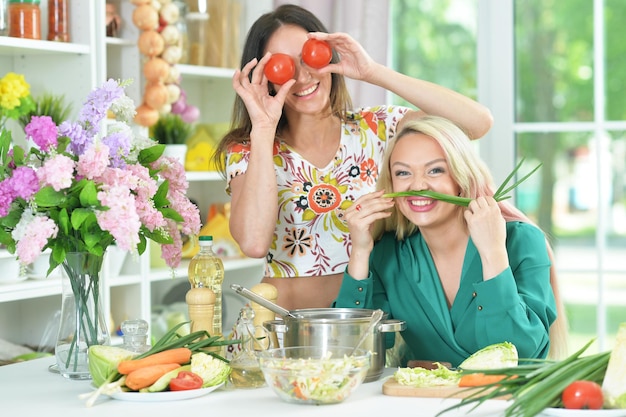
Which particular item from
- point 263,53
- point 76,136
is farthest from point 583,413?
point 263,53

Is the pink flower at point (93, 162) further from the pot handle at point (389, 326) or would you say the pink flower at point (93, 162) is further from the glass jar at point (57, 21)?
the glass jar at point (57, 21)

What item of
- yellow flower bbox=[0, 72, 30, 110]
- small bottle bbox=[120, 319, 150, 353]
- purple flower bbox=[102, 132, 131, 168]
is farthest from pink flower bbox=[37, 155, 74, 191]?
yellow flower bbox=[0, 72, 30, 110]

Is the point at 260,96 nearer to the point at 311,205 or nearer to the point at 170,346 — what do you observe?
the point at 311,205

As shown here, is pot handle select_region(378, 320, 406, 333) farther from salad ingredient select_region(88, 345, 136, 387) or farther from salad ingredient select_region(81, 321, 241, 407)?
salad ingredient select_region(88, 345, 136, 387)

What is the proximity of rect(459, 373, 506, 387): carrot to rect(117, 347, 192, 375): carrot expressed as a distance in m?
0.51

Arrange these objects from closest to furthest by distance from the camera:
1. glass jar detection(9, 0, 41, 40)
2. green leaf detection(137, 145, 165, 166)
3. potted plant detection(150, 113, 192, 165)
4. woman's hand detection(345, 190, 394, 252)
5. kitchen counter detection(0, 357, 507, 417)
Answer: kitchen counter detection(0, 357, 507, 417) < green leaf detection(137, 145, 165, 166) < woman's hand detection(345, 190, 394, 252) < glass jar detection(9, 0, 41, 40) < potted plant detection(150, 113, 192, 165)

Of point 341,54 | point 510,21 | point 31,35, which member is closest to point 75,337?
point 341,54

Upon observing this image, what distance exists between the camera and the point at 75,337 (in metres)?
1.90

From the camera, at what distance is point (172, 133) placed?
355 cm

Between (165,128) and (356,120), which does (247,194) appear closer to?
(356,120)

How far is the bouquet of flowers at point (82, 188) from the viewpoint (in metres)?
1.73

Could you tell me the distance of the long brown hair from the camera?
249cm

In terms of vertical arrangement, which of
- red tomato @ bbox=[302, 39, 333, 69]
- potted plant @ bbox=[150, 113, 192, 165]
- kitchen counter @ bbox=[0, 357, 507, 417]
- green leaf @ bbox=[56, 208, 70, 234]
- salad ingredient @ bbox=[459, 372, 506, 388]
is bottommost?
kitchen counter @ bbox=[0, 357, 507, 417]

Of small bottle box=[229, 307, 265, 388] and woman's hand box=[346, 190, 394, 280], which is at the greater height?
woman's hand box=[346, 190, 394, 280]
